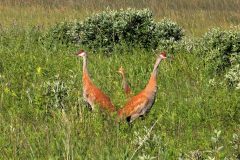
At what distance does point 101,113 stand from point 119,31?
25.3 feet

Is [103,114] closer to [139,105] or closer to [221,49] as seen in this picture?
[139,105]

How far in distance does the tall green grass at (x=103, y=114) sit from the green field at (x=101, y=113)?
0.01 m

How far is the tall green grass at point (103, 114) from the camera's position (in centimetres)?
672

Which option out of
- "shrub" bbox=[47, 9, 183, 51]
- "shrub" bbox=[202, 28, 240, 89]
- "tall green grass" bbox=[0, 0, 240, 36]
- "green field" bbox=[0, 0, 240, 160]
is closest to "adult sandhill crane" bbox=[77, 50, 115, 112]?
"green field" bbox=[0, 0, 240, 160]

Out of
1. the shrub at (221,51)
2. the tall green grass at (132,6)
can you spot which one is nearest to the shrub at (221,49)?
the shrub at (221,51)

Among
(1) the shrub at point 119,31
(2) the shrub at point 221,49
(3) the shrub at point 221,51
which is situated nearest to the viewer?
(3) the shrub at point 221,51

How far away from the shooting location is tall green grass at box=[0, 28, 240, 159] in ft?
22.0

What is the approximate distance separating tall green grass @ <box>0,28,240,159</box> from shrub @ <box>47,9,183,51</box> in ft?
2.54

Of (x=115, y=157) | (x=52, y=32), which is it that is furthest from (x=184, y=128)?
(x=52, y=32)

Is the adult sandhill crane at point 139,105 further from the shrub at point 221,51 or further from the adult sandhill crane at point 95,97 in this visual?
the shrub at point 221,51

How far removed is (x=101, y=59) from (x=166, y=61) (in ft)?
4.93

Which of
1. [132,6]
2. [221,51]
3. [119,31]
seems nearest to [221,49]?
[221,51]

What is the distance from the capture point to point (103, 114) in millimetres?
8453

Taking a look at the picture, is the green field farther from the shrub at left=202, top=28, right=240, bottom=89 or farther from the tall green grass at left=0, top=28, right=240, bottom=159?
the shrub at left=202, top=28, right=240, bottom=89
